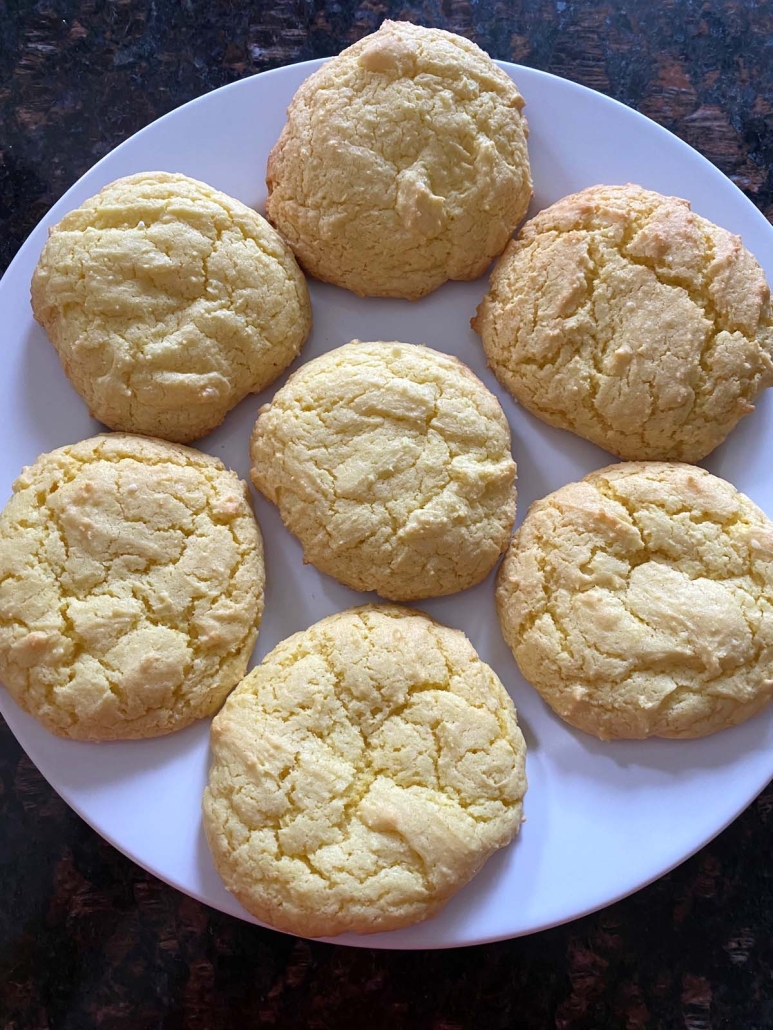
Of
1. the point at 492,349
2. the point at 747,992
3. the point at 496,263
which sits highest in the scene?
the point at 496,263

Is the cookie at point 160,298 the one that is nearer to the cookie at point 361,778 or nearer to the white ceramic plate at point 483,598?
the white ceramic plate at point 483,598

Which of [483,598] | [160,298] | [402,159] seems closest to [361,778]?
[483,598]

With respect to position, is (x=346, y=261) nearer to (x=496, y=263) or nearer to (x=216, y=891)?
(x=496, y=263)

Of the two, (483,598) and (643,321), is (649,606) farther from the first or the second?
(643,321)

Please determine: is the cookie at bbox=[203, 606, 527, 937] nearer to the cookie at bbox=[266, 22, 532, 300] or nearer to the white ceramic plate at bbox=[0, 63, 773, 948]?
the white ceramic plate at bbox=[0, 63, 773, 948]

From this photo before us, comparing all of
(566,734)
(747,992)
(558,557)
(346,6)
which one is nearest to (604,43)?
(346,6)

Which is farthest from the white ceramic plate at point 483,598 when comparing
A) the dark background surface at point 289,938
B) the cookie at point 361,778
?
the dark background surface at point 289,938
